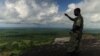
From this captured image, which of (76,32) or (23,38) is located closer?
(76,32)

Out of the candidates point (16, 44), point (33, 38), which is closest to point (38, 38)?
point (33, 38)

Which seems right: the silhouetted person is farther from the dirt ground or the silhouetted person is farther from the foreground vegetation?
the foreground vegetation

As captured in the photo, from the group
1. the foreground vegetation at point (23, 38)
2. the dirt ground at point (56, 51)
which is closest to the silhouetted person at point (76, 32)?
the dirt ground at point (56, 51)

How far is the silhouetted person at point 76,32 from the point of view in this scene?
710 centimetres

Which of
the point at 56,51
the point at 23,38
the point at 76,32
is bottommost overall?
the point at 56,51

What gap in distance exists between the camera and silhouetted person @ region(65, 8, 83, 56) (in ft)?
23.3

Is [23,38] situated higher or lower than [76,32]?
lower

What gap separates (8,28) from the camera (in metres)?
8.02

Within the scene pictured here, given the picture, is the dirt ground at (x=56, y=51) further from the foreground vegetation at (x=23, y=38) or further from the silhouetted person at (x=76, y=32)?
the silhouetted person at (x=76, y=32)

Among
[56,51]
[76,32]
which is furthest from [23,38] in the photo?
[76,32]

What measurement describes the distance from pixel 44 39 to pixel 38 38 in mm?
177

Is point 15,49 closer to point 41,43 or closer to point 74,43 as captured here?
point 41,43

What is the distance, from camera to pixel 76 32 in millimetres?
7176

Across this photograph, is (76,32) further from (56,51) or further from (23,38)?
(23,38)
